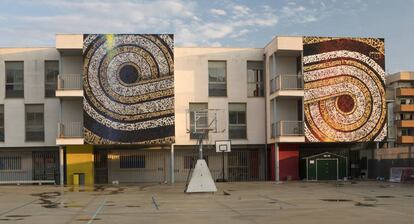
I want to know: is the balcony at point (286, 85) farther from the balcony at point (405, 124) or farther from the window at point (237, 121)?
the balcony at point (405, 124)

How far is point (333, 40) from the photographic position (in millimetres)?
42938

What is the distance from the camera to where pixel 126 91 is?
138 ft

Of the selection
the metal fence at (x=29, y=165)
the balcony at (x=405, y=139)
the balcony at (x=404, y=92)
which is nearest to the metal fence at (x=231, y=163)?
Result: the metal fence at (x=29, y=165)

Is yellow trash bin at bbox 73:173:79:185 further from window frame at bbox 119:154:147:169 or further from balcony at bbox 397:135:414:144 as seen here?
balcony at bbox 397:135:414:144

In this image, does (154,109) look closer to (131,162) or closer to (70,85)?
(131,162)

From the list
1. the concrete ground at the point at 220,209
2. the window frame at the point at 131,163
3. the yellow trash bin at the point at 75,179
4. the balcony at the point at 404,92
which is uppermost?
the balcony at the point at 404,92

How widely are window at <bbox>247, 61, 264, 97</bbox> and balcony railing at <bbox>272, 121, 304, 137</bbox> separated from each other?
3.27 m

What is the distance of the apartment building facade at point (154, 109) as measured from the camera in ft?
137

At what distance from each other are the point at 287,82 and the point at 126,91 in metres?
11.9

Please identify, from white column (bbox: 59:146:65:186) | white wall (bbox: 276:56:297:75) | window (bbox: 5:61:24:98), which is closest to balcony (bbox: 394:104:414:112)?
white wall (bbox: 276:56:297:75)

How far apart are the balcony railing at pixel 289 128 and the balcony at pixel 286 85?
223 cm

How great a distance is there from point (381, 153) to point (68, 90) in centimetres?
2337

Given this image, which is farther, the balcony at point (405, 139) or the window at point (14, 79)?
the balcony at point (405, 139)

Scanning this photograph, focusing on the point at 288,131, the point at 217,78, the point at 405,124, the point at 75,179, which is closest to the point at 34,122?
the point at 75,179
